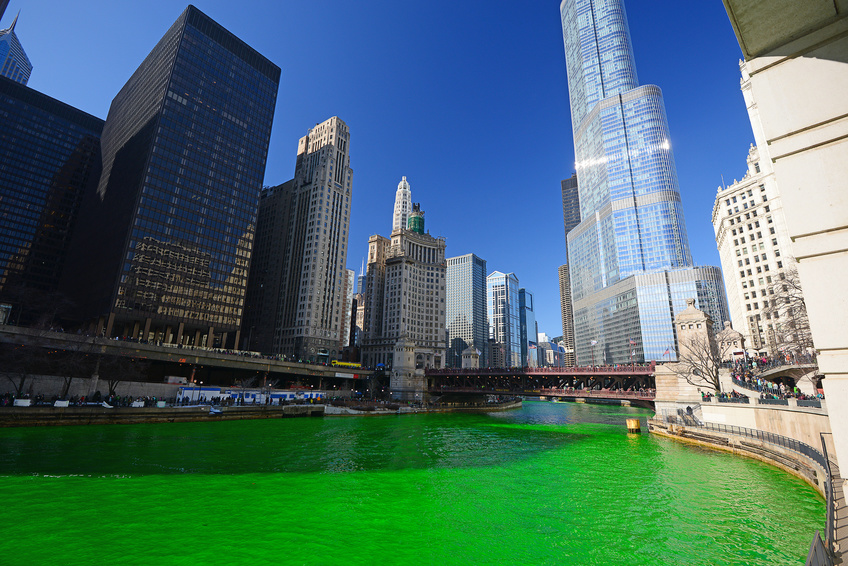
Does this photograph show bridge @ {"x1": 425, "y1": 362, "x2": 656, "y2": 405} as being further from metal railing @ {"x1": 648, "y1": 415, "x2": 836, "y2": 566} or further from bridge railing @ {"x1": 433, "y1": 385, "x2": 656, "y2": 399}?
metal railing @ {"x1": 648, "y1": 415, "x2": 836, "y2": 566}

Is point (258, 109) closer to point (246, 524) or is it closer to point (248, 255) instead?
point (248, 255)

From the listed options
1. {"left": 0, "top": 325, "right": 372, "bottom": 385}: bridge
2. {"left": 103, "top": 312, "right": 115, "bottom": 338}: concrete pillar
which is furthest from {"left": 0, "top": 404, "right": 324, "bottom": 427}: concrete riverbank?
{"left": 103, "top": 312, "right": 115, "bottom": 338}: concrete pillar

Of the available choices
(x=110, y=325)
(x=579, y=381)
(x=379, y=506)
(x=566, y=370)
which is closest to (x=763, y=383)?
(x=566, y=370)

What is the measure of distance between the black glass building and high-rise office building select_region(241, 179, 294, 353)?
2390 inches

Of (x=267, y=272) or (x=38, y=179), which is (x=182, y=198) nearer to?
(x=267, y=272)

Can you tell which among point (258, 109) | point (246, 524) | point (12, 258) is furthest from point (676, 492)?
point (12, 258)

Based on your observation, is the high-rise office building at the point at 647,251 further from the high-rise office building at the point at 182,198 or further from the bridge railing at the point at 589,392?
the high-rise office building at the point at 182,198

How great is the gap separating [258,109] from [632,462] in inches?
5701

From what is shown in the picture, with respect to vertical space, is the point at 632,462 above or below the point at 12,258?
below

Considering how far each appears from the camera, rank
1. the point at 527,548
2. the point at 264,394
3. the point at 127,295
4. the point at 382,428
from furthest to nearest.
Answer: the point at 127,295 → the point at 264,394 → the point at 382,428 → the point at 527,548

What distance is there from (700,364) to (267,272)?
14848 centimetres

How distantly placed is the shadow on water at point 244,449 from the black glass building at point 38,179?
395ft

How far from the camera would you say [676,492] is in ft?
94.3

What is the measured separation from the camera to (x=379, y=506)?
2478 cm
